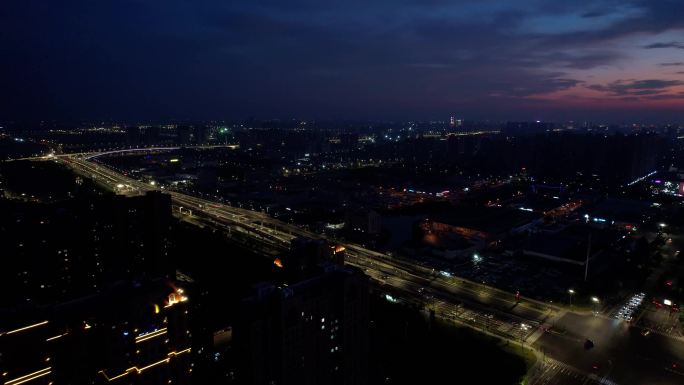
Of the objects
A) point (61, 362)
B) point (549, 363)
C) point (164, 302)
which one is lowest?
point (549, 363)

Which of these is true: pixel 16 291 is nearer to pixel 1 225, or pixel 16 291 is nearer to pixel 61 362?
pixel 1 225

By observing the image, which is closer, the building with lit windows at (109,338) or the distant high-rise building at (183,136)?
the building with lit windows at (109,338)

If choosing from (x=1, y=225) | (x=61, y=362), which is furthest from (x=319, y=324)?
(x=1, y=225)

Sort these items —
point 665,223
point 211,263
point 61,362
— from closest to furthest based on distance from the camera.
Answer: point 61,362, point 211,263, point 665,223

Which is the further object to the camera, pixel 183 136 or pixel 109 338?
pixel 183 136

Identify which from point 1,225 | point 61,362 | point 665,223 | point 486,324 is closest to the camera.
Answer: point 61,362

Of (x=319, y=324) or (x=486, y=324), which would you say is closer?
(x=319, y=324)

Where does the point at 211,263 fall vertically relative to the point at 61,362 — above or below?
below

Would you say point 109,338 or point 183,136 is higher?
point 183,136

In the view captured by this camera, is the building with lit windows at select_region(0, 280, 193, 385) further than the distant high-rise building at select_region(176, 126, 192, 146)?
No
